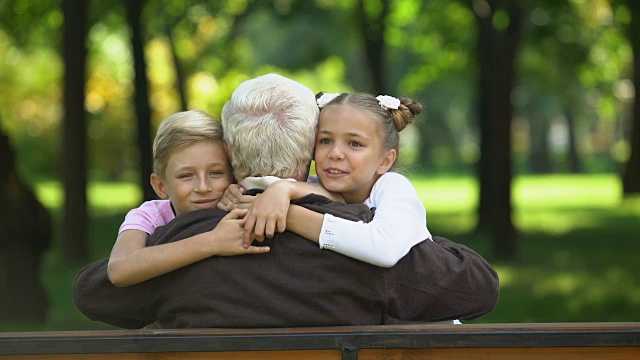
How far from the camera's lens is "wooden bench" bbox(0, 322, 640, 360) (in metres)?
2.59

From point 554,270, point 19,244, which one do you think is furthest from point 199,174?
point 554,270

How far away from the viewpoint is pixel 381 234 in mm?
2791

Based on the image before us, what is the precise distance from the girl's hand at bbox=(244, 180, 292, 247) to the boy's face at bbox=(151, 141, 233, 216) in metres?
0.31

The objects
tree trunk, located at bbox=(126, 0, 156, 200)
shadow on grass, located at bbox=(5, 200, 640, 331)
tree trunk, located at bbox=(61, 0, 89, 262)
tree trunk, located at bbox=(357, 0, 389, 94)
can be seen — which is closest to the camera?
shadow on grass, located at bbox=(5, 200, 640, 331)

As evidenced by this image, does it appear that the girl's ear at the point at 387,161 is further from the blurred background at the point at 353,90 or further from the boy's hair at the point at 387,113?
the blurred background at the point at 353,90

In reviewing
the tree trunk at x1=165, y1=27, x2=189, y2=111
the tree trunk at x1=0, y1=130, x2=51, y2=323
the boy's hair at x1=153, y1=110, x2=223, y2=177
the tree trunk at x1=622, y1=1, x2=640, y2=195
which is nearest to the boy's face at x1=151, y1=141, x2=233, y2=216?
the boy's hair at x1=153, y1=110, x2=223, y2=177

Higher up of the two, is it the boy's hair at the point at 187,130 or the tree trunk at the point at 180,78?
the tree trunk at the point at 180,78

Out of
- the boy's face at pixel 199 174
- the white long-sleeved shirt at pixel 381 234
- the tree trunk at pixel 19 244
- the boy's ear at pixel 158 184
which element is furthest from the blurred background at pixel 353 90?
the boy's ear at pixel 158 184

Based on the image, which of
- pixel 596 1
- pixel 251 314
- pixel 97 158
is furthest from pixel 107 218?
pixel 251 314

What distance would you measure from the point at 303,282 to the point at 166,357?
1.25ft

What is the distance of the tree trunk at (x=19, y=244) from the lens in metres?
11.2

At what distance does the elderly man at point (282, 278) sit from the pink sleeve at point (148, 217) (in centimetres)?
18

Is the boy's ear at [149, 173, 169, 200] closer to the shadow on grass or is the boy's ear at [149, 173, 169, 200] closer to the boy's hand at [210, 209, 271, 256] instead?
the boy's hand at [210, 209, 271, 256]

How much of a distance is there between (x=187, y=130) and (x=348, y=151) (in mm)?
408
